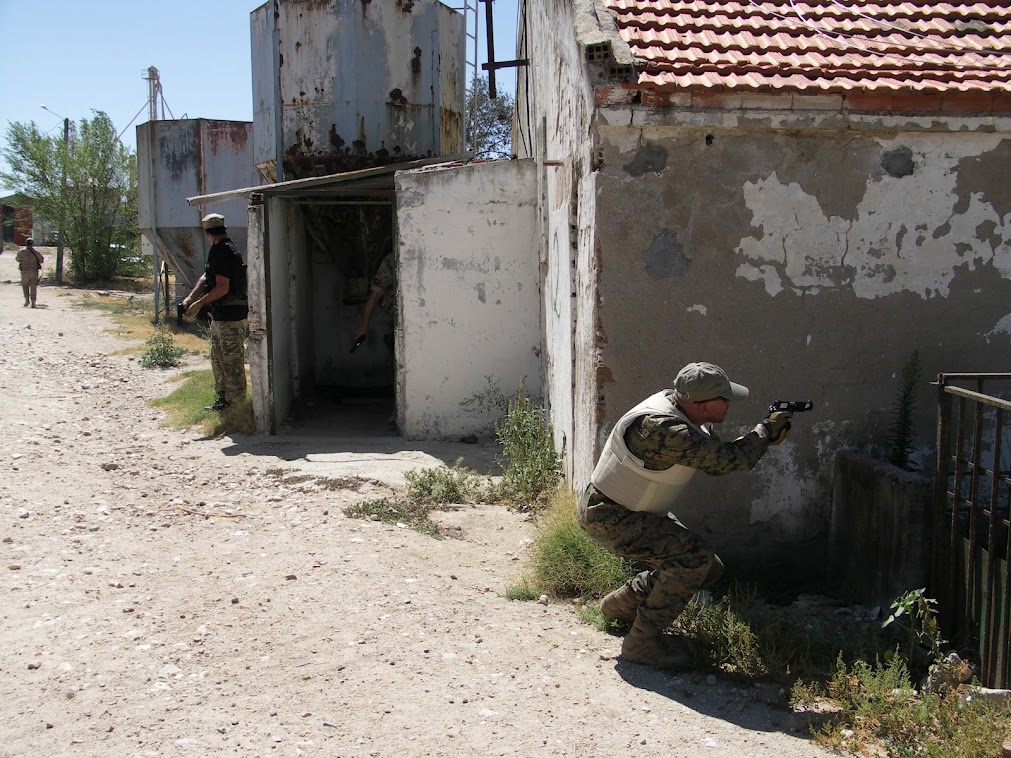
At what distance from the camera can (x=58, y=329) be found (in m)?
16.3

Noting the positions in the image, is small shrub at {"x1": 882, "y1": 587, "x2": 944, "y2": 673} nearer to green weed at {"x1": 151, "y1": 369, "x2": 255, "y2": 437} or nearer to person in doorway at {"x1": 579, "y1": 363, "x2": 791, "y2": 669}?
person in doorway at {"x1": 579, "y1": 363, "x2": 791, "y2": 669}

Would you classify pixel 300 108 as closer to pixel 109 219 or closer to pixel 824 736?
pixel 824 736

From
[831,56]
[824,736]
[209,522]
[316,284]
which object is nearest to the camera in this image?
[824,736]

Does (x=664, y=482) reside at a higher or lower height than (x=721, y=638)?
higher

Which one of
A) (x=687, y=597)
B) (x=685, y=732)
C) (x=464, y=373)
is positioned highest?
(x=464, y=373)

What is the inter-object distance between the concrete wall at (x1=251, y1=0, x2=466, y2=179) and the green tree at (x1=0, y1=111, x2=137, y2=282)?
1531 cm

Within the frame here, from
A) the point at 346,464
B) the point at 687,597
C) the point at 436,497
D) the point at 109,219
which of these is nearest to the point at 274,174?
the point at 346,464

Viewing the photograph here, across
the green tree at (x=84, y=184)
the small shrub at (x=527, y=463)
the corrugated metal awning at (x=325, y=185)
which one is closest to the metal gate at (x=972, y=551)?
the small shrub at (x=527, y=463)

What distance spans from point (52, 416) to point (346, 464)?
362 cm

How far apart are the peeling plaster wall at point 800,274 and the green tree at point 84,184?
22575 mm

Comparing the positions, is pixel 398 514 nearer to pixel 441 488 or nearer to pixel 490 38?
pixel 441 488

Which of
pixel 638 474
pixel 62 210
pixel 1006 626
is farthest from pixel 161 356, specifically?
pixel 62 210

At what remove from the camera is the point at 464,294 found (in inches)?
337

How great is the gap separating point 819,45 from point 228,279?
5835 mm
